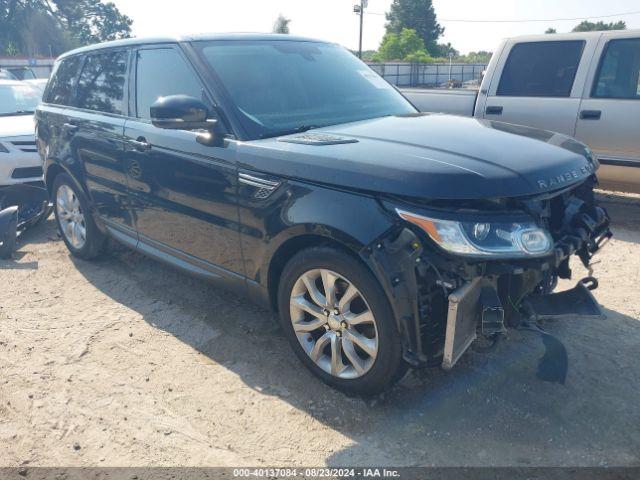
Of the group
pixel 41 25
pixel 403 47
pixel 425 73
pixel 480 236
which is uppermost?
pixel 41 25

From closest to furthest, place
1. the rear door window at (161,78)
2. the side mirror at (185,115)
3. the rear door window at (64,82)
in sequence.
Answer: the side mirror at (185,115) < the rear door window at (161,78) < the rear door window at (64,82)

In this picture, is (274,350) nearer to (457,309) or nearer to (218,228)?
(218,228)

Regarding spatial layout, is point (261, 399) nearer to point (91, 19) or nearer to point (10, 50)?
point (10, 50)

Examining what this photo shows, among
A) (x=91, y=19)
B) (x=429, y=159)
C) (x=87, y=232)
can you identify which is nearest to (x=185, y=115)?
(x=429, y=159)

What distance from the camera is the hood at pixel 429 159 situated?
2.35 m

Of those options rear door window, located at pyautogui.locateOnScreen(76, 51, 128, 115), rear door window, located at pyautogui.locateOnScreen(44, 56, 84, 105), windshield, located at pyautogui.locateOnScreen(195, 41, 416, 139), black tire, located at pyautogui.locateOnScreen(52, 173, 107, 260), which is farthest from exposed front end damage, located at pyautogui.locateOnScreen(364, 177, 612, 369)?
rear door window, located at pyautogui.locateOnScreen(44, 56, 84, 105)

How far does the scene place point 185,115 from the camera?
119 inches

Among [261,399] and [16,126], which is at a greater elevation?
[16,126]

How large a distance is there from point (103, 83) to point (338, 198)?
112 inches

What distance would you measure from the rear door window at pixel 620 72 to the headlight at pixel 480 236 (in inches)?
160

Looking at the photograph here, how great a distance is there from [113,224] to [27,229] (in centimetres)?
247

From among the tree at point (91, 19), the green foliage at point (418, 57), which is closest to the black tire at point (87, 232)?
the green foliage at point (418, 57)

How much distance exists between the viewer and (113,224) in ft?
14.5

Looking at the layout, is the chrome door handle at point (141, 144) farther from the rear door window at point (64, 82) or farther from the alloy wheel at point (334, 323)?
the alloy wheel at point (334, 323)
